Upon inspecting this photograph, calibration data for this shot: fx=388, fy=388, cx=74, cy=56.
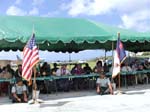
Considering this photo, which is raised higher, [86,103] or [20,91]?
[20,91]

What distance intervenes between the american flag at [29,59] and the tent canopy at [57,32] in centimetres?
62

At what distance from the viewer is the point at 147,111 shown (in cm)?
1100

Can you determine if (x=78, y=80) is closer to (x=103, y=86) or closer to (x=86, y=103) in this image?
(x=103, y=86)

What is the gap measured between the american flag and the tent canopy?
620mm

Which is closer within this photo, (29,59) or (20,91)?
(29,59)

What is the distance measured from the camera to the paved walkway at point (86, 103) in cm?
1165

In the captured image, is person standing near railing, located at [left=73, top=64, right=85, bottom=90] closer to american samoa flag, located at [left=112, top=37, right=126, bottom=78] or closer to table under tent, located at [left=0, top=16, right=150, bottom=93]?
table under tent, located at [left=0, top=16, right=150, bottom=93]

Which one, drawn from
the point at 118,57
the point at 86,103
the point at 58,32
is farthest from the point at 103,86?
the point at 58,32

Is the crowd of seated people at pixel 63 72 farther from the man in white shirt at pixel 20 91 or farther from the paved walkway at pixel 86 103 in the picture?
the man in white shirt at pixel 20 91

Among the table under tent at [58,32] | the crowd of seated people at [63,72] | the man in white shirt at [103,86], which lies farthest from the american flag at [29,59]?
the man in white shirt at [103,86]

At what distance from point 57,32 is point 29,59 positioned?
236cm

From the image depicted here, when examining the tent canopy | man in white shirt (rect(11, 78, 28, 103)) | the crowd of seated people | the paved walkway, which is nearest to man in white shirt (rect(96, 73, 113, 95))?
the paved walkway

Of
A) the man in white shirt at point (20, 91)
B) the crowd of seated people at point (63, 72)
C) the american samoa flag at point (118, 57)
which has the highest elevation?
the american samoa flag at point (118, 57)

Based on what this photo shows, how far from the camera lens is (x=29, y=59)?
1279cm
